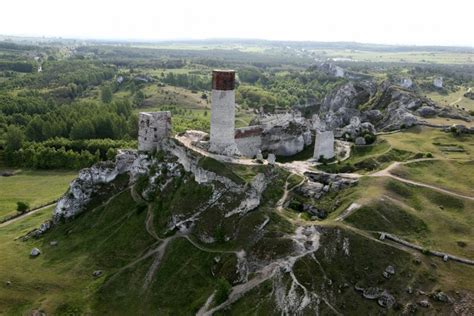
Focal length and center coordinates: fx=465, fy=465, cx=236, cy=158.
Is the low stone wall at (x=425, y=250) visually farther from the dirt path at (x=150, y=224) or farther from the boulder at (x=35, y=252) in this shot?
the boulder at (x=35, y=252)

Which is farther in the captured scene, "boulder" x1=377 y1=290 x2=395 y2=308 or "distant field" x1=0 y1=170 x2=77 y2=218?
"distant field" x1=0 y1=170 x2=77 y2=218

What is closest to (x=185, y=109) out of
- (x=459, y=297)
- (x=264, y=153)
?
(x=264, y=153)

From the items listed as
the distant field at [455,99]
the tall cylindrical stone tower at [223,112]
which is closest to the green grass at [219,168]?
the tall cylindrical stone tower at [223,112]

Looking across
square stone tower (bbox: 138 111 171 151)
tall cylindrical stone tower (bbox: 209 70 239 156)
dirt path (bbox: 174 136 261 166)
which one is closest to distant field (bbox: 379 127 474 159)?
dirt path (bbox: 174 136 261 166)

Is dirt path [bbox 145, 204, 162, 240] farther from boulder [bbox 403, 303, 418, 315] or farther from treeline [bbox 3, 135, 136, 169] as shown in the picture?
treeline [bbox 3, 135, 136, 169]

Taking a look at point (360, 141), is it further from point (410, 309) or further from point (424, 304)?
point (410, 309)
